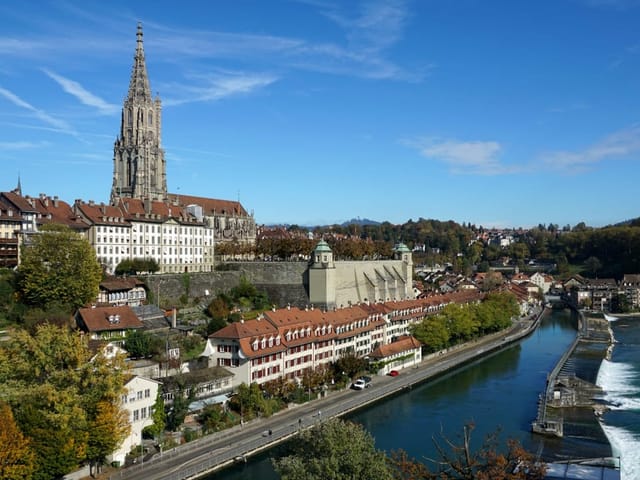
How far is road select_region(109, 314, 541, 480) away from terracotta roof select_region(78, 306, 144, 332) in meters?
7.54

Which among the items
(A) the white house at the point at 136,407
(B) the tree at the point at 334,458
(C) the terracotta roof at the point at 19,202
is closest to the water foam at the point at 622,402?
(B) the tree at the point at 334,458

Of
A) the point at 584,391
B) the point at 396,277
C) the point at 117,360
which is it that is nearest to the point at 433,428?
the point at 584,391

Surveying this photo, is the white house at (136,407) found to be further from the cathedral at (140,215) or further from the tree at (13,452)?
the cathedral at (140,215)

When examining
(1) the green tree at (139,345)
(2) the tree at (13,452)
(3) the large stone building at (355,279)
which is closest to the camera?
(2) the tree at (13,452)

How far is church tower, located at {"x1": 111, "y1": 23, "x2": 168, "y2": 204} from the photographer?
5719 cm

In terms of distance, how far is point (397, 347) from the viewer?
3862cm

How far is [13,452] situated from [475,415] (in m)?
19.6

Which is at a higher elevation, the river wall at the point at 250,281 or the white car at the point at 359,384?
the river wall at the point at 250,281

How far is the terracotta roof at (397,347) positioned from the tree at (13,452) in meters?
21.6

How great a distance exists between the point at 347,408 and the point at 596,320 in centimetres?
4426

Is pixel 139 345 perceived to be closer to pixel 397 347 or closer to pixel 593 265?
pixel 397 347

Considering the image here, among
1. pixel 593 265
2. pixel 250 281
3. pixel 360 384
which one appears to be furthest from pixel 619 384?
pixel 593 265

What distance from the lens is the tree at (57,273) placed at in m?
29.7

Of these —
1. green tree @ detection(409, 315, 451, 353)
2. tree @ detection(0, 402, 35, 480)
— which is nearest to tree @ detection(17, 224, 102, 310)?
tree @ detection(0, 402, 35, 480)
